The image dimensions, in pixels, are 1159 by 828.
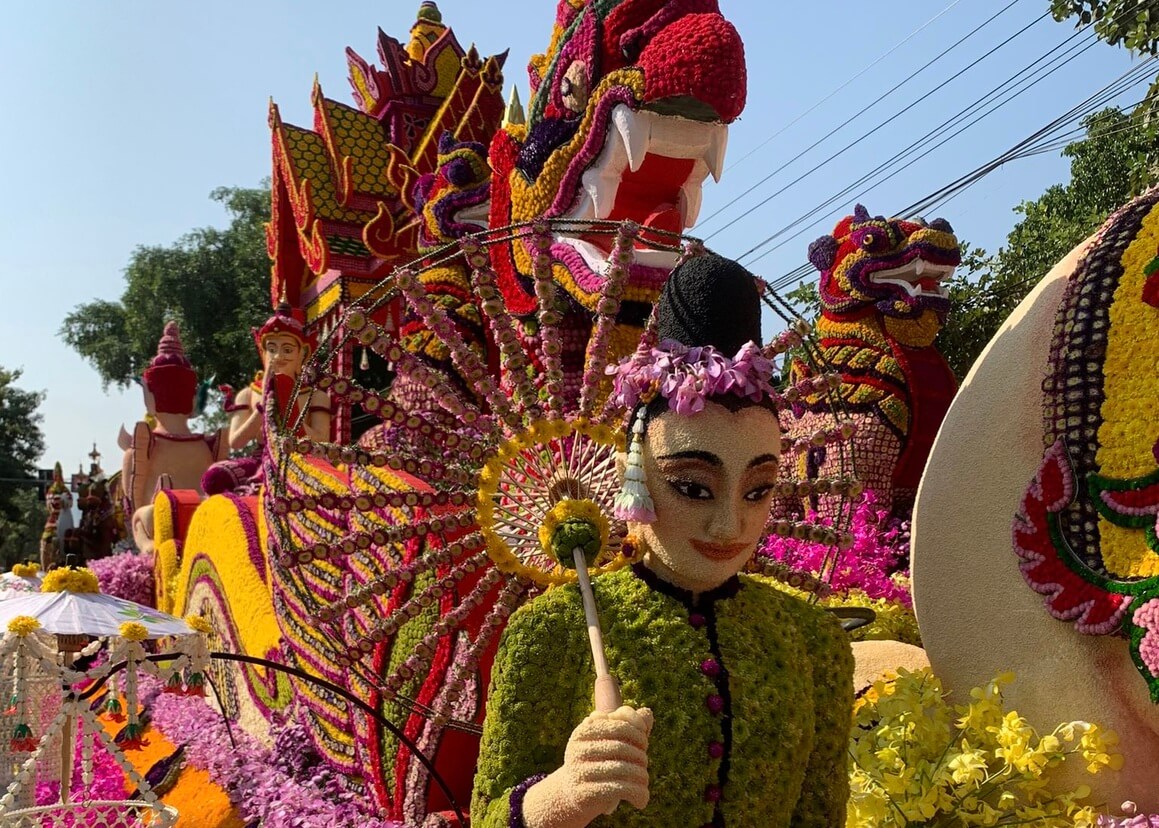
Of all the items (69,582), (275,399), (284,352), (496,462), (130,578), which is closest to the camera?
(496,462)

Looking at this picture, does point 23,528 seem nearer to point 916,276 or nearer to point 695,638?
point 916,276

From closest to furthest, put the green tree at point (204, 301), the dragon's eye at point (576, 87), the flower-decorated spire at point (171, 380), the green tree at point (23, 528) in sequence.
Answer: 1. the dragon's eye at point (576, 87)
2. the flower-decorated spire at point (171, 380)
3. the green tree at point (204, 301)
4. the green tree at point (23, 528)

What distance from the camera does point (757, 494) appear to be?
207cm

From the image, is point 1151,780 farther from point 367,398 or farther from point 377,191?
point 377,191

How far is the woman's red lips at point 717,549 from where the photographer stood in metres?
2.04

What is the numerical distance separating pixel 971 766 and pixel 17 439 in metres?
27.9

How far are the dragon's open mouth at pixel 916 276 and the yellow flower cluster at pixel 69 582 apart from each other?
449cm

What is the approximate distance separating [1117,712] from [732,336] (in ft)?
3.99

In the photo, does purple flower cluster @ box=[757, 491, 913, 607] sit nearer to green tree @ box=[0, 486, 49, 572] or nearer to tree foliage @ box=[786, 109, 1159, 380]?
tree foliage @ box=[786, 109, 1159, 380]

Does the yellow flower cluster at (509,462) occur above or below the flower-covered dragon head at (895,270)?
below

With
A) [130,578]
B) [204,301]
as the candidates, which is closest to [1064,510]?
[130,578]

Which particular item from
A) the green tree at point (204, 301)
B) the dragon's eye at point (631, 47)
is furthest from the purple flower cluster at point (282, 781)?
the green tree at point (204, 301)

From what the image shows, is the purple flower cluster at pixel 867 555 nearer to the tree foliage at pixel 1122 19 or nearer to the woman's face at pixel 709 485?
the woman's face at pixel 709 485

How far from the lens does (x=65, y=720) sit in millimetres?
3371
